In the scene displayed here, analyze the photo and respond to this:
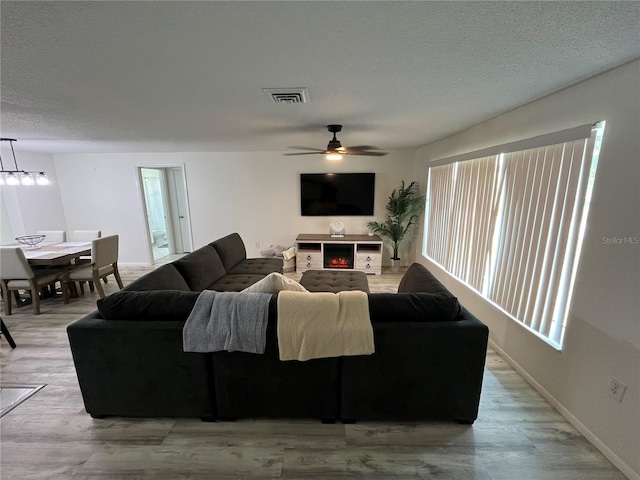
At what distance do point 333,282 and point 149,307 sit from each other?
5.95 feet

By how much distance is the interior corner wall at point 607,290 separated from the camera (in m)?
1.37

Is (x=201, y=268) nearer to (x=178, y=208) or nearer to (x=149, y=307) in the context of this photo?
(x=149, y=307)

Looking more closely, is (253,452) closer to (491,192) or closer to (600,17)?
(600,17)

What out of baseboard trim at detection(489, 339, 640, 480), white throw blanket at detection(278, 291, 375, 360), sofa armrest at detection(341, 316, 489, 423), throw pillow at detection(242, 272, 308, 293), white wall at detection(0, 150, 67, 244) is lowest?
baseboard trim at detection(489, 339, 640, 480)

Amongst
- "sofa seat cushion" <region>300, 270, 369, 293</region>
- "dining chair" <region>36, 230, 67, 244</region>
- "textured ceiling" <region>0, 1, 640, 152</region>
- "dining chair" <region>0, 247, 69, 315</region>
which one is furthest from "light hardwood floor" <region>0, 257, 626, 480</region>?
"dining chair" <region>36, 230, 67, 244</region>

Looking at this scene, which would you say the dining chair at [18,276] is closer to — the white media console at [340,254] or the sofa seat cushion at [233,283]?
the sofa seat cushion at [233,283]

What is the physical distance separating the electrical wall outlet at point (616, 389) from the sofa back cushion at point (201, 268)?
3068 mm

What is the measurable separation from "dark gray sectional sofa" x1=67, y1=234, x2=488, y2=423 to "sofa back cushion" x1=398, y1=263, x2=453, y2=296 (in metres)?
0.10

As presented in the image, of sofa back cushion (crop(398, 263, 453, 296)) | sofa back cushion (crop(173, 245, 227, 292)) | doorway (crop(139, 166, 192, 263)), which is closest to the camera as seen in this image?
sofa back cushion (crop(398, 263, 453, 296))

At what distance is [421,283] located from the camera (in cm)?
200

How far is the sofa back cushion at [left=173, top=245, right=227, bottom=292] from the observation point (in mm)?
2604

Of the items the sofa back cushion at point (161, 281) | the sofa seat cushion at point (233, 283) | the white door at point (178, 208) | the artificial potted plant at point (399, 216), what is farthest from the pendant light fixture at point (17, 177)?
the artificial potted plant at point (399, 216)

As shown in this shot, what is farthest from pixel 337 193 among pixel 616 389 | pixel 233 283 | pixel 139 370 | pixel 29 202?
pixel 29 202

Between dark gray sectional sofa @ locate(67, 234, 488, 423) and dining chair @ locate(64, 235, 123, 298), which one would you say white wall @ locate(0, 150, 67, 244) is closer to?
dining chair @ locate(64, 235, 123, 298)
